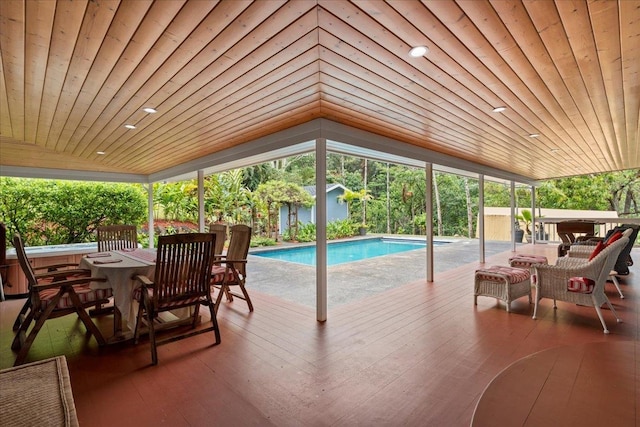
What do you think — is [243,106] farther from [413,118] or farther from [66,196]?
[66,196]

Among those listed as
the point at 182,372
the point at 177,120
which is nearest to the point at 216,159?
the point at 177,120

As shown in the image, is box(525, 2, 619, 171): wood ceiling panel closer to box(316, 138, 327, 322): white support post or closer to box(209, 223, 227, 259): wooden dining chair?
box(316, 138, 327, 322): white support post

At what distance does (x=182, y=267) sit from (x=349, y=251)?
9743mm

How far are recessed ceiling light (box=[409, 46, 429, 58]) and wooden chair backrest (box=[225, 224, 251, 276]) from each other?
300 cm

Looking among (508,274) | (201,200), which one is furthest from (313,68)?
(201,200)

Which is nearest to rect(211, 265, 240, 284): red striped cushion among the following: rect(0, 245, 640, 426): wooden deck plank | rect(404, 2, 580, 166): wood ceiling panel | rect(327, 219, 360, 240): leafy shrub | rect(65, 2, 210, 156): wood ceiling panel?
rect(0, 245, 640, 426): wooden deck plank

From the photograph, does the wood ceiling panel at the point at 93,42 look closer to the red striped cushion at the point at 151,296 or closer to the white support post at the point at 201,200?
the red striped cushion at the point at 151,296

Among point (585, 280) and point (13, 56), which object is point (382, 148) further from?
point (13, 56)

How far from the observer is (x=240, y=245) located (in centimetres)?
439

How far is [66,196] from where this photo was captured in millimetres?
7527

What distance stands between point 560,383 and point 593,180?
1929 centimetres

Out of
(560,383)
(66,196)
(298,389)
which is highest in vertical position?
(66,196)

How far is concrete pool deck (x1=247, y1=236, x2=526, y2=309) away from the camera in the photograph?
509 cm

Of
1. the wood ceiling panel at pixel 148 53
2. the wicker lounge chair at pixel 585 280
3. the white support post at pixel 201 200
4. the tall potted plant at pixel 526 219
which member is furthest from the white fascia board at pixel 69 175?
the tall potted plant at pixel 526 219
